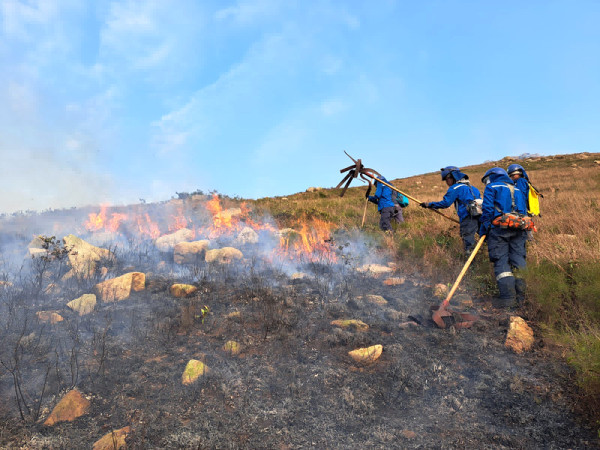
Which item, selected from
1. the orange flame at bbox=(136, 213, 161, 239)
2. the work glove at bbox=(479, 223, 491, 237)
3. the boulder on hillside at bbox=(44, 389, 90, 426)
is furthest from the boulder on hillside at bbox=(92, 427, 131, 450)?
the orange flame at bbox=(136, 213, 161, 239)

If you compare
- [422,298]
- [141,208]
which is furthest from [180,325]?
[141,208]

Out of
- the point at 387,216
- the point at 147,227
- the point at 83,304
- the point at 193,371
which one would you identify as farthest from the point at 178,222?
the point at 193,371

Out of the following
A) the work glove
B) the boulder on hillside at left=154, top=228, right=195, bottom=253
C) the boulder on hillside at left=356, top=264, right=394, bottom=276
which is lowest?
the boulder on hillside at left=356, top=264, right=394, bottom=276

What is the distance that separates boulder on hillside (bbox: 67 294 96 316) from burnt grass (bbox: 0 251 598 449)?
0.12 metres

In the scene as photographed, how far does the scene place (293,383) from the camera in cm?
339

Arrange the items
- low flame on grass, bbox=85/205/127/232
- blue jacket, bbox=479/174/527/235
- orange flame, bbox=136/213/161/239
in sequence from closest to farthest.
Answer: blue jacket, bbox=479/174/527/235, orange flame, bbox=136/213/161/239, low flame on grass, bbox=85/205/127/232

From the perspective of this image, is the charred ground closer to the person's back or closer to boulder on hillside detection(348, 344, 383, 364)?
boulder on hillside detection(348, 344, 383, 364)

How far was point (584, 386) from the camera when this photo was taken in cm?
297

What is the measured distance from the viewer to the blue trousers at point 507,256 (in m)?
5.27

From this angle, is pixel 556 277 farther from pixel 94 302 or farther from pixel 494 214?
pixel 94 302

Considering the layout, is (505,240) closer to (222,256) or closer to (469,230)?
(469,230)

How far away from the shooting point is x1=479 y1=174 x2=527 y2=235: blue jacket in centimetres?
545

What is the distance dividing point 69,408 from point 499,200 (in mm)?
6138

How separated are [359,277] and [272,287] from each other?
1786 millimetres
